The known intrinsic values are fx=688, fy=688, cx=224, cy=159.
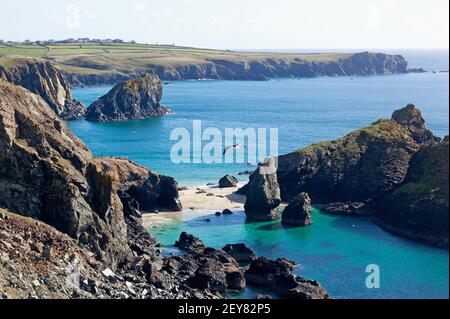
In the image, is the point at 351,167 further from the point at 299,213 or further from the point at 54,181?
the point at 54,181

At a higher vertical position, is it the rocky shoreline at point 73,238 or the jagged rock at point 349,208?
the rocky shoreline at point 73,238

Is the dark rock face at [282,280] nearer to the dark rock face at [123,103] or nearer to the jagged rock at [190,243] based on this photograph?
the jagged rock at [190,243]

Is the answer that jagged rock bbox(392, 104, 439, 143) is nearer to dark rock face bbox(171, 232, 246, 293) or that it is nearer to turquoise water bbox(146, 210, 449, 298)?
turquoise water bbox(146, 210, 449, 298)

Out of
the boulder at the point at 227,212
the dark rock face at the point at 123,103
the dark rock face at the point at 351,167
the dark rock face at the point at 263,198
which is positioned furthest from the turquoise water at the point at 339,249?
the dark rock face at the point at 123,103

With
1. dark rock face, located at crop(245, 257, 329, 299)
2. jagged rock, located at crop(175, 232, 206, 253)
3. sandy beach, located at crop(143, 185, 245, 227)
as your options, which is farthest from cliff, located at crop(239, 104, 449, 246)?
dark rock face, located at crop(245, 257, 329, 299)

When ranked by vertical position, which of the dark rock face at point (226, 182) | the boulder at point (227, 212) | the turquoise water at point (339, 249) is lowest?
the turquoise water at point (339, 249)

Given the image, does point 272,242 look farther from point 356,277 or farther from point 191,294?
point 191,294
